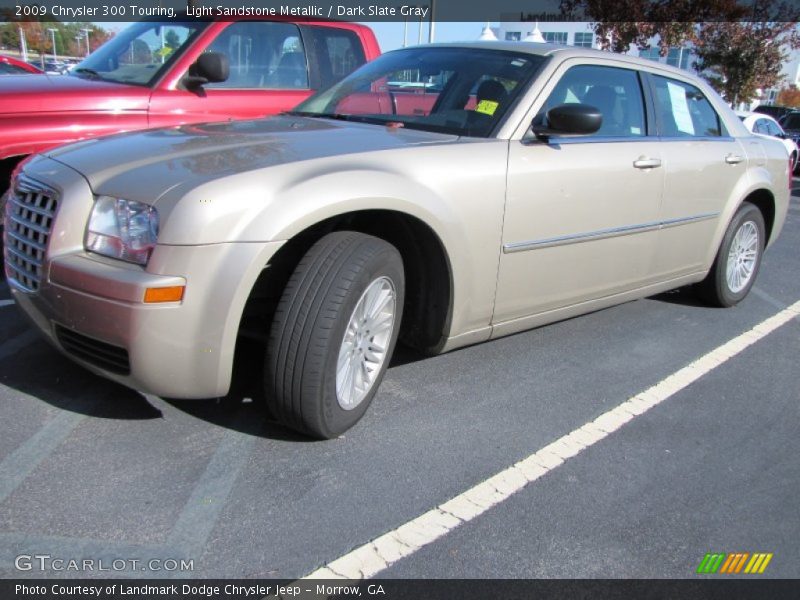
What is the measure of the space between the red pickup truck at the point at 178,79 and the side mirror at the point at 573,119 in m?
2.72

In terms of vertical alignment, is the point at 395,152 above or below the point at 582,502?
above

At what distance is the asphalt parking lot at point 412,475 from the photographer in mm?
2424

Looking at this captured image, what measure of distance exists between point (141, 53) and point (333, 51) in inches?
61.3

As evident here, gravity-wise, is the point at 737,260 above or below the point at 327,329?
below

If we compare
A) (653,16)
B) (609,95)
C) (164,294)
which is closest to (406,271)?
(164,294)

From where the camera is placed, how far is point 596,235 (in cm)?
393

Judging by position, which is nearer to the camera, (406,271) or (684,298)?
(406,271)

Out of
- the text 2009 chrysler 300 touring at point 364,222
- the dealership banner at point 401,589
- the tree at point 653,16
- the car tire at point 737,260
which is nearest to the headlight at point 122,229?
the text 2009 chrysler 300 touring at point 364,222

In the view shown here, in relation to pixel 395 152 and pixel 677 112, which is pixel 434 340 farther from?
pixel 677 112

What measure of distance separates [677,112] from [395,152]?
248 centimetres

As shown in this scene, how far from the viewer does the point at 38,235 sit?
288 cm

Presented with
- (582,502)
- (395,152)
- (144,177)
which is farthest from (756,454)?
(144,177)

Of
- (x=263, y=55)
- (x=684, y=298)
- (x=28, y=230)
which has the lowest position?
(x=684, y=298)

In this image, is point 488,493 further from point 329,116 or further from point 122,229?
point 329,116
